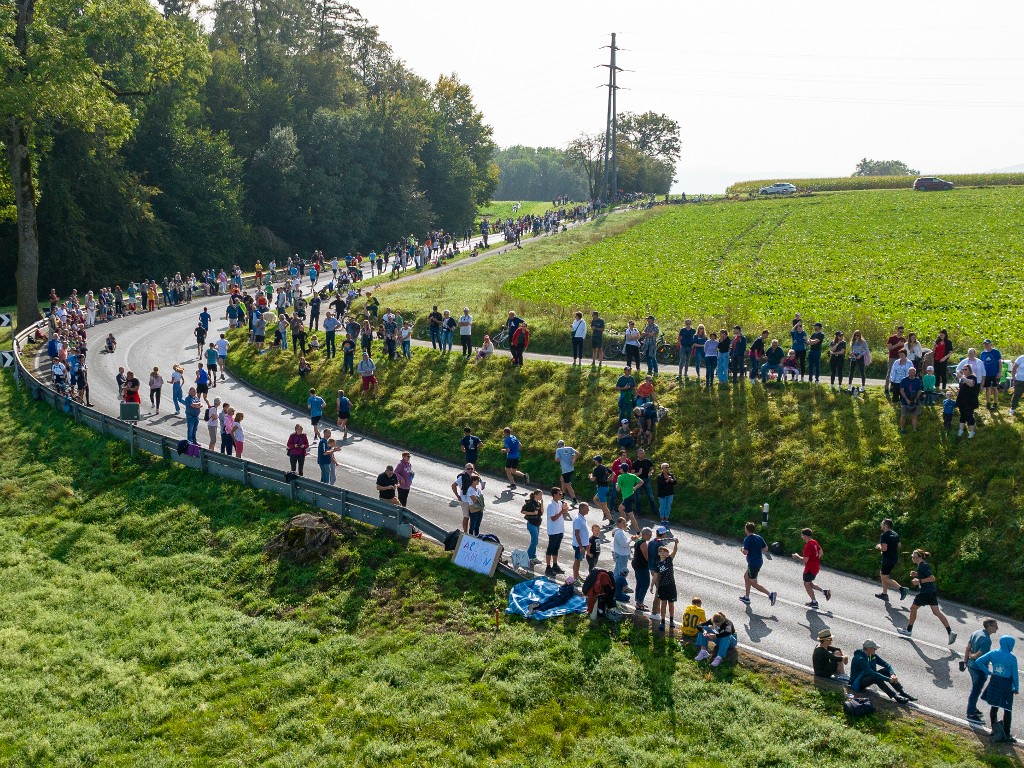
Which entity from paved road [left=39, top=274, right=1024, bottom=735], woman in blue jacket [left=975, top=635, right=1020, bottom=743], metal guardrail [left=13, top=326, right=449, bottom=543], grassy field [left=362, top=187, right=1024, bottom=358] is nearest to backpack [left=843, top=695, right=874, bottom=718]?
paved road [left=39, top=274, right=1024, bottom=735]

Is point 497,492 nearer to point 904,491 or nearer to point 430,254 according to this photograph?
point 904,491

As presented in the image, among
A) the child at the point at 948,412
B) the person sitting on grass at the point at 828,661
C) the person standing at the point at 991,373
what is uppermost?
the person standing at the point at 991,373

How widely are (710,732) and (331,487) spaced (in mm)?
11426

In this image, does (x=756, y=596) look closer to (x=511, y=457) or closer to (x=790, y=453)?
(x=790, y=453)

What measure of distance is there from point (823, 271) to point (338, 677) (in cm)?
3920

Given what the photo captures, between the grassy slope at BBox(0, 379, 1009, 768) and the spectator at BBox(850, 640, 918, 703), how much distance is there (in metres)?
0.52

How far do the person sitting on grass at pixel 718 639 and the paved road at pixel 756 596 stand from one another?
88 centimetres

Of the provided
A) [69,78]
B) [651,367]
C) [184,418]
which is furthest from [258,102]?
[651,367]

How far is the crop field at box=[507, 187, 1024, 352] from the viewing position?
1411 inches

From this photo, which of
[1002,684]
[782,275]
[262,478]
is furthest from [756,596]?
[782,275]

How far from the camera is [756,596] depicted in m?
18.3

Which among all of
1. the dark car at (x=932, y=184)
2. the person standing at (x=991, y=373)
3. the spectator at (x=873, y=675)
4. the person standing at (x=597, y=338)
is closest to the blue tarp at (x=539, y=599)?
the spectator at (x=873, y=675)

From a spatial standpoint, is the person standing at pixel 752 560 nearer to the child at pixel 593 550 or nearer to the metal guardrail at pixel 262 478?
the child at pixel 593 550

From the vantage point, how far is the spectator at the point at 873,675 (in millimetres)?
14164
